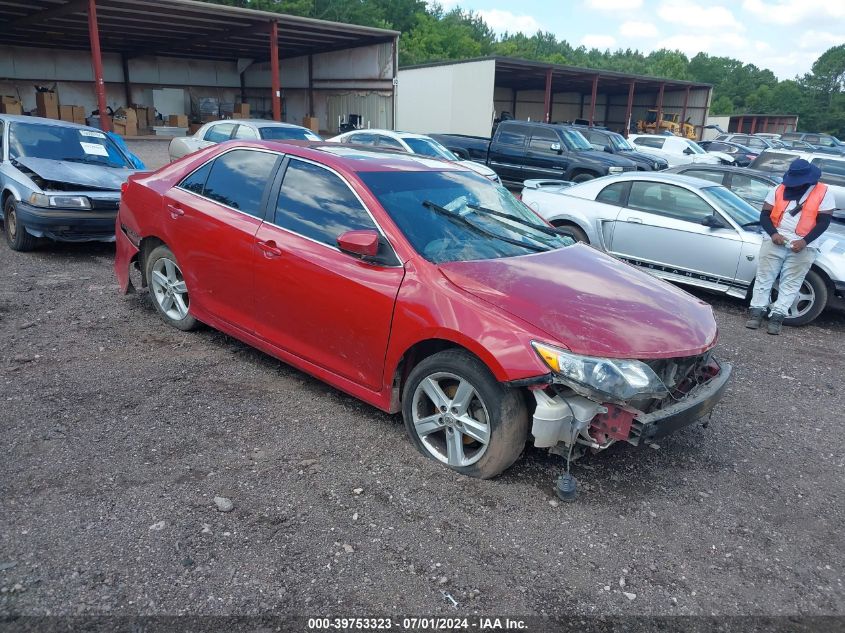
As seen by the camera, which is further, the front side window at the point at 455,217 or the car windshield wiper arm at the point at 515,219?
the car windshield wiper arm at the point at 515,219

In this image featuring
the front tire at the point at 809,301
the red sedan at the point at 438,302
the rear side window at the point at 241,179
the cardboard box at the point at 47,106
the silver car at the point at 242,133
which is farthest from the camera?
the cardboard box at the point at 47,106

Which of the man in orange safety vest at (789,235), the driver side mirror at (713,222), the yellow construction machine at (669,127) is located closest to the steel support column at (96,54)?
the driver side mirror at (713,222)

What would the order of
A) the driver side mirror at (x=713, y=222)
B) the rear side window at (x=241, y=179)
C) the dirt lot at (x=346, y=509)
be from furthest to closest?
1. the driver side mirror at (x=713, y=222)
2. the rear side window at (x=241, y=179)
3. the dirt lot at (x=346, y=509)

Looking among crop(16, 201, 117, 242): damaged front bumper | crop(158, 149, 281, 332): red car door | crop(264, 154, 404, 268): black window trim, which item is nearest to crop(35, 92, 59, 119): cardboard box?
crop(16, 201, 117, 242): damaged front bumper

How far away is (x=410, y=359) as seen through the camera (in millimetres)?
3734

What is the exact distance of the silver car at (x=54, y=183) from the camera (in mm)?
7625

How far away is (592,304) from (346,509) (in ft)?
5.63

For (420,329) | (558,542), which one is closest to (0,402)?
(420,329)

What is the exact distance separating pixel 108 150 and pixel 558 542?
28.4 feet

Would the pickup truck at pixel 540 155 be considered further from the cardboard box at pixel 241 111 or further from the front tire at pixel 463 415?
the front tire at pixel 463 415

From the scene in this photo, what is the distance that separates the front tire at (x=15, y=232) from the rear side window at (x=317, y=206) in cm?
525

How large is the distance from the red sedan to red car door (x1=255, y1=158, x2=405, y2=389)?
0.4 inches

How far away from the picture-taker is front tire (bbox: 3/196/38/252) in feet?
25.8

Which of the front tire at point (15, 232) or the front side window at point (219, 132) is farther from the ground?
the front side window at point (219, 132)
